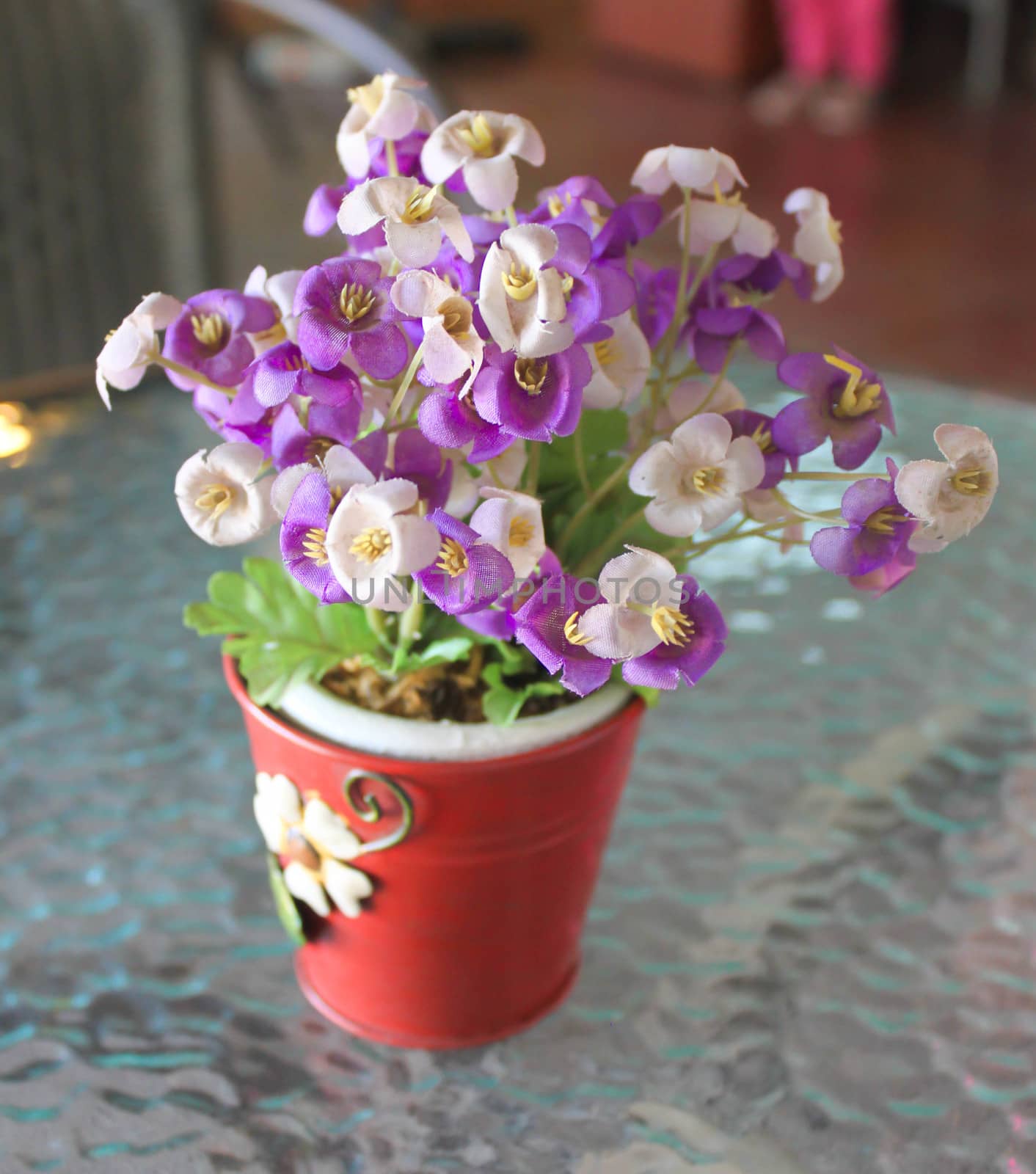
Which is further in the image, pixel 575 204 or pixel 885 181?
pixel 885 181

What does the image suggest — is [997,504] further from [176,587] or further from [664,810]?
[176,587]

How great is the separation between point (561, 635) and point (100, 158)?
3.66 feet

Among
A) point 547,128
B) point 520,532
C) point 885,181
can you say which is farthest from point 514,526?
point 547,128

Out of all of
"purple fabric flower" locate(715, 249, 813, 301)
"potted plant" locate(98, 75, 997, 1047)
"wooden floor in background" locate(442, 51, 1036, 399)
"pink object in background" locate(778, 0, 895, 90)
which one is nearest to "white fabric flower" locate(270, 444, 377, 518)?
"potted plant" locate(98, 75, 997, 1047)

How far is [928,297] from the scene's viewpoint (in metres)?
2.65

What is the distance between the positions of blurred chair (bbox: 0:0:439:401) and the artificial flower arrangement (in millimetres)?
834

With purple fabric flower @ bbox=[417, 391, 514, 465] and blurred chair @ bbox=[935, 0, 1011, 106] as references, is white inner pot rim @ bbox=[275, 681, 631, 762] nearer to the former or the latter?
purple fabric flower @ bbox=[417, 391, 514, 465]

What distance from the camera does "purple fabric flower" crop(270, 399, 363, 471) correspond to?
0.48 metres

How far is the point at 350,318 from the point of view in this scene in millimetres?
460

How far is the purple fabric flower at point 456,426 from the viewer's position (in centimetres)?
45

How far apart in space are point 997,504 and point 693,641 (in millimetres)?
597

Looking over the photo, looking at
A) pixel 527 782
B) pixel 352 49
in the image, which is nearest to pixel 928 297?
pixel 352 49

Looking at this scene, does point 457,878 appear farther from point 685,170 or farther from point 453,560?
point 685,170

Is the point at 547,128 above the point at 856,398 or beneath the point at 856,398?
beneath
